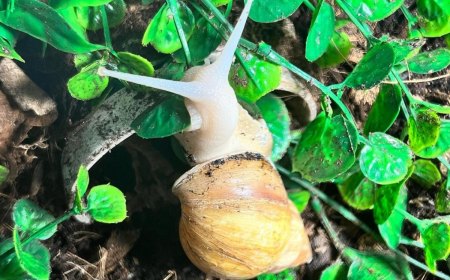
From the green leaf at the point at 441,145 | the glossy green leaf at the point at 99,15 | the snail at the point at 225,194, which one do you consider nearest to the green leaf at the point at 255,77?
the snail at the point at 225,194

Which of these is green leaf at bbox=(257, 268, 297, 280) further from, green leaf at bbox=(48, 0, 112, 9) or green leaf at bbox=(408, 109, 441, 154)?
green leaf at bbox=(48, 0, 112, 9)

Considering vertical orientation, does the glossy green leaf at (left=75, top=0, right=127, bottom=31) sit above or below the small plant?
above

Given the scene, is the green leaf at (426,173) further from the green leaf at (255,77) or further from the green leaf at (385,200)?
the green leaf at (255,77)

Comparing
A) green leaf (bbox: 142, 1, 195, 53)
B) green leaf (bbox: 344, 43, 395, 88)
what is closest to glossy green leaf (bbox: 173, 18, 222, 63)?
green leaf (bbox: 142, 1, 195, 53)

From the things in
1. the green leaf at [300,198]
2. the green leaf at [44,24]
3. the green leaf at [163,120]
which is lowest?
the green leaf at [300,198]

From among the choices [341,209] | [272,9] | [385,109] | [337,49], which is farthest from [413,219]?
[272,9]

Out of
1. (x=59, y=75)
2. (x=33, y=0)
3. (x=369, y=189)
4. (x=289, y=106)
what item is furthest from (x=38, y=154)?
(x=369, y=189)

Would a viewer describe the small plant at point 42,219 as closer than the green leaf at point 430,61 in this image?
Yes
